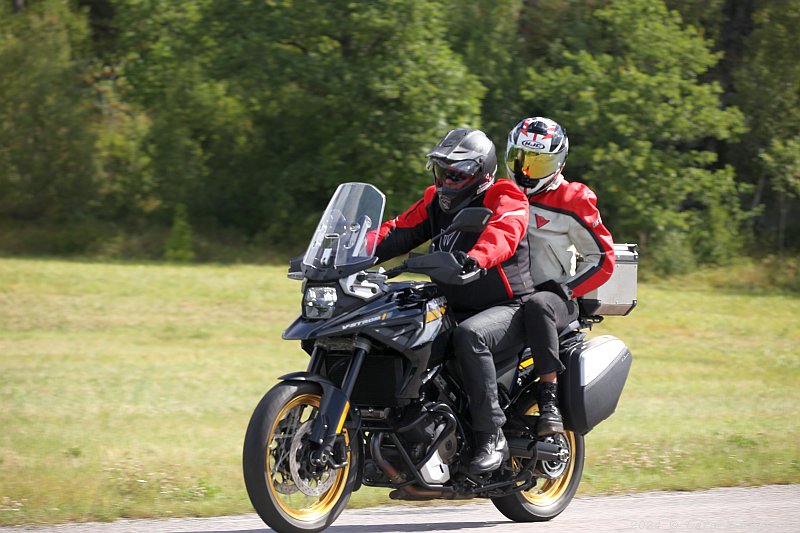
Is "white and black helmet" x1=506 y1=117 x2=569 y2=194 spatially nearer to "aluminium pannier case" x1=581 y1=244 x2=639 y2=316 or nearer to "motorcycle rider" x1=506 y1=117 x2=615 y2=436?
"motorcycle rider" x1=506 y1=117 x2=615 y2=436

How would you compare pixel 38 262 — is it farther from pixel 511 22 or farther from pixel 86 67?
pixel 511 22

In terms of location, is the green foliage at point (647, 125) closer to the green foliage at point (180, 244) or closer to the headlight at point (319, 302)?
the green foliage at point (180, 244)

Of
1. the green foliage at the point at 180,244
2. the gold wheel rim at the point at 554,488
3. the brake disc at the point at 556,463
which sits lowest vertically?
the green foliage at the point at 180,244

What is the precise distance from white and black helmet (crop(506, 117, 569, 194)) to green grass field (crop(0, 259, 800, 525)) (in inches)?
82.8

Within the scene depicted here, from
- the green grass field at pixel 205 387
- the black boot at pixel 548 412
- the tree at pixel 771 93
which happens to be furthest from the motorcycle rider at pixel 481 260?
the tree at pixel 771 93

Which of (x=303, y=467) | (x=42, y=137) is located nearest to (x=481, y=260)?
(x=303, y=467)

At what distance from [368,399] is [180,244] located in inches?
822

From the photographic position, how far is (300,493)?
578 cm

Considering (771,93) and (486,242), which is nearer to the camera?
(486,242)

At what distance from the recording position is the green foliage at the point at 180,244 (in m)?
25.9

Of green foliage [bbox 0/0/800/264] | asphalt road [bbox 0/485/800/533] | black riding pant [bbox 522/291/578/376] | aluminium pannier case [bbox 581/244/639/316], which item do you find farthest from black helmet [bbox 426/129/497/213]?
green foliage [bbox 0/0/800/264]

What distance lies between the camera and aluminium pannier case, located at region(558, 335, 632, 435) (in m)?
Answer: 6.54

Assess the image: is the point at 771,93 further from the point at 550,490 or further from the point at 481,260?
the point at 481,260

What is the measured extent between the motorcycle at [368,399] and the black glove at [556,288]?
435 mm
